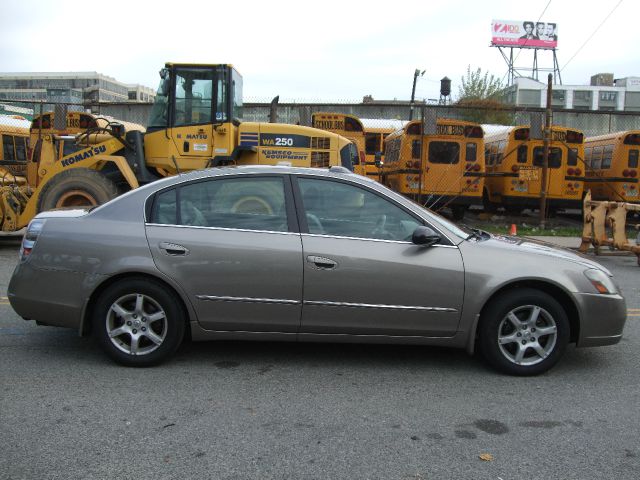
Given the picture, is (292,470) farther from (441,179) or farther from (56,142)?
(441,179)

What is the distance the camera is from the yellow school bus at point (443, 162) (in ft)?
52.3

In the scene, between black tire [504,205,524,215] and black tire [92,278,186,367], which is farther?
black tire [504,205,524,215]

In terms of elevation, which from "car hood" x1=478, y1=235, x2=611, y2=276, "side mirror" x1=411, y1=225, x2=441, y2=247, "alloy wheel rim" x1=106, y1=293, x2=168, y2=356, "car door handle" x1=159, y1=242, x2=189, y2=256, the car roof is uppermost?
the car roof

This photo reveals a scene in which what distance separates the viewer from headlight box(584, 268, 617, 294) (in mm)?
4609

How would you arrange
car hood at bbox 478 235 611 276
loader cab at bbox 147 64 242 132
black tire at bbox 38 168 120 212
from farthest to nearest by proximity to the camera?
loader cab at bbox 147 64 242 132 → black tire at bbox 38 168 120 212 → car hood at bbox 478 235 611 276

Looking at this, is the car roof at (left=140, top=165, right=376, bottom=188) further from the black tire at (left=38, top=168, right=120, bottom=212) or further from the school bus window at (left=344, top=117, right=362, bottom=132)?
the school bus window at (left=344, top=117, right=362, bottom=132)

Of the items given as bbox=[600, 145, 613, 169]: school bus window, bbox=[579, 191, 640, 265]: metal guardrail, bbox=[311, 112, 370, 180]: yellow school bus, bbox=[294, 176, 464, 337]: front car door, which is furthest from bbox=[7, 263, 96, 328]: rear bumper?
bbox=[600, 145, 613, 169]: school bus window

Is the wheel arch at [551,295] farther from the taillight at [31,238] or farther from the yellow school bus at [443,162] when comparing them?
the yellow school bus at [443,162]

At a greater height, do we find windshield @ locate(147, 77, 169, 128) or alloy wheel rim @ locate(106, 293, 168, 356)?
windshield @ locate(147, 77, 169, 128)

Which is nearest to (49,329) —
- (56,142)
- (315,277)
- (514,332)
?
(315,277)

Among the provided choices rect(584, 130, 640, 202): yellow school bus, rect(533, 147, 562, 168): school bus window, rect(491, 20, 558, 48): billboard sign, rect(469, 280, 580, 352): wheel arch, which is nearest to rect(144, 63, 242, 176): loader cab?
rect(469, 280, 580, 352): wheel arch

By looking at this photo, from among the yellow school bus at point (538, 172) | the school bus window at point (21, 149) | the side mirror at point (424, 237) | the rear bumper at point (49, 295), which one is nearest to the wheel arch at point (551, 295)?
the side mirror at point (424, 237)

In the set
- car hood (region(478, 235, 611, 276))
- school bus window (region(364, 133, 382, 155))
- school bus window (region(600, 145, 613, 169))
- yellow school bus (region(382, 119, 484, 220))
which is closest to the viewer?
car hood (region(478, 235, 611, 276))

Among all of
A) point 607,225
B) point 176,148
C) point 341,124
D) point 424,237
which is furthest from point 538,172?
point 424,237
